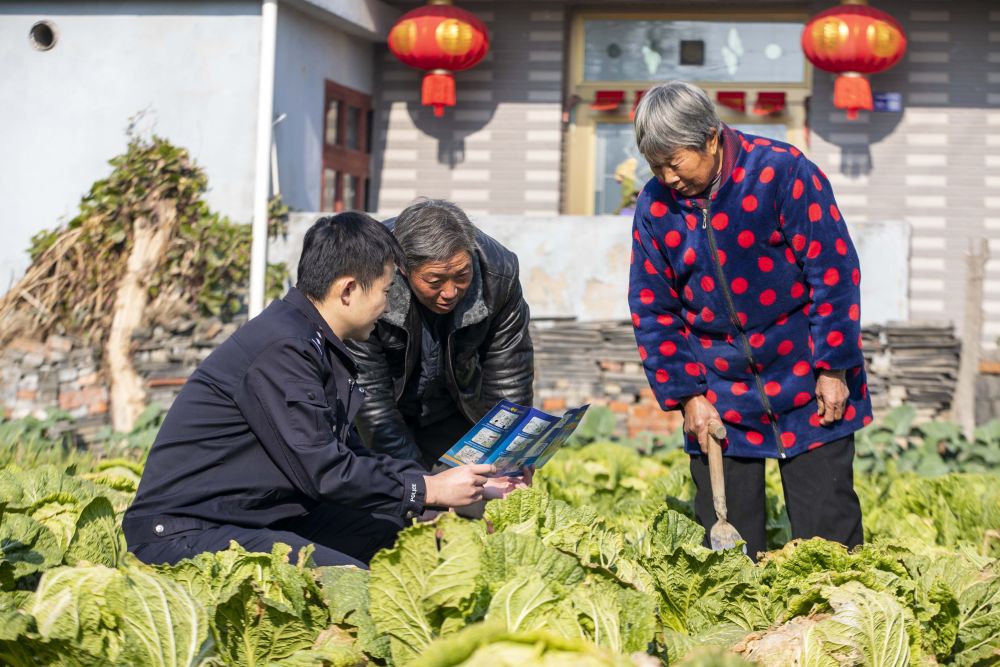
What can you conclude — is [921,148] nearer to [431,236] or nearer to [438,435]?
[438,435]

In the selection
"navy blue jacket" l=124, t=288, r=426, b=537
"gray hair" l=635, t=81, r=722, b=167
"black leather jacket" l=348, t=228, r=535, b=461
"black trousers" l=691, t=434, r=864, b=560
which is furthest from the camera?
"black leather jacket" l=348, t=228, r=535, b=461

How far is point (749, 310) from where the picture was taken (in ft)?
11.4

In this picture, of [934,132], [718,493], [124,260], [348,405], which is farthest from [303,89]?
[718,493]

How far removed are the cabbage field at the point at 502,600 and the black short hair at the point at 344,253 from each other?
71 cm

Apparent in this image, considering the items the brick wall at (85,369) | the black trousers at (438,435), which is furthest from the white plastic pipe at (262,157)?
the black trousers at (438,435)

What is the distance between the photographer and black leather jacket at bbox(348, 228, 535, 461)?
12.7ft

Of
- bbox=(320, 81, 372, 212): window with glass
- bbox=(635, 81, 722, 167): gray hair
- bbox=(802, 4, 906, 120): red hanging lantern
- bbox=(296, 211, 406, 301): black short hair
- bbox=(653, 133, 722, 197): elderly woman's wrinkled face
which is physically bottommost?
bbox=(296, 211, 406, 301): black short hair

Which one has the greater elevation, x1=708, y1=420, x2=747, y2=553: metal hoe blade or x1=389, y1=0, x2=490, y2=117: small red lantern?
x1=389, y1=0, x2=490, y2=117: small red lantern

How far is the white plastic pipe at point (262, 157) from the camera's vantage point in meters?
8.78

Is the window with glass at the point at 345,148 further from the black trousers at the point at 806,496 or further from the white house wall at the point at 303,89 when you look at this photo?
the black trousers at the point at 806,496

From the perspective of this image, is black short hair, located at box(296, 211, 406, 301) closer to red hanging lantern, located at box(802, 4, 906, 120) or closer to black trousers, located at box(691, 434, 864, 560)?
black trousers, located at box(691, 434, 864, 560)

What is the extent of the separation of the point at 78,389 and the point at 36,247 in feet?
3.74

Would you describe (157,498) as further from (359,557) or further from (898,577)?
(898,577)

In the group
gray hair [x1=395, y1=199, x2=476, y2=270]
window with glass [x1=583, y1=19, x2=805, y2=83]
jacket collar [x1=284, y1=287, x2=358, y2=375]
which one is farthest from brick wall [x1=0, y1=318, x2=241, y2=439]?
jacket collar [x1=284, y1=287, x2=358, y2=375]
